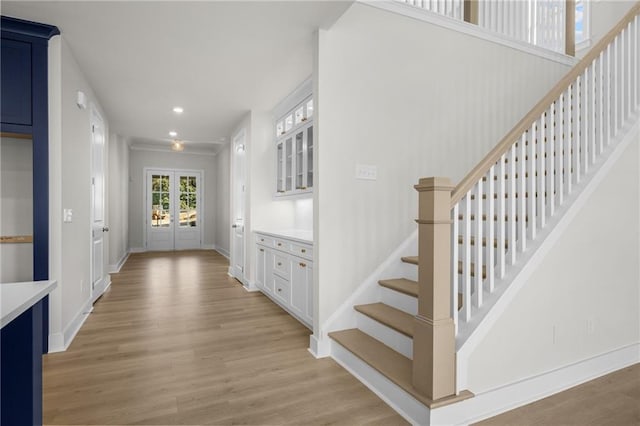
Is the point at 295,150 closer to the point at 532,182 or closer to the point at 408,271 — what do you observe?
the point at 408,271

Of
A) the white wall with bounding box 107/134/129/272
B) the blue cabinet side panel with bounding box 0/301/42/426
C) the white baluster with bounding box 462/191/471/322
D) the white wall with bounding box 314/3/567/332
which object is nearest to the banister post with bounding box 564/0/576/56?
the white wall with bounding box 314/3/567/332

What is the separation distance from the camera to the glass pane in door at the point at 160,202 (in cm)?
927

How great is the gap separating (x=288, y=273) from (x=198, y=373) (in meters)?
1.44

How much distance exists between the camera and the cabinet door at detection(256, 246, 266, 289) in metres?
4.64

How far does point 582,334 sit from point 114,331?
3922 mm

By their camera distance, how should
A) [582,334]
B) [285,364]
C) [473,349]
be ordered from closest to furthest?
1. [473,349]
2. [582,334]
3. [285,364]

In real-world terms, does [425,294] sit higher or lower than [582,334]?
higher

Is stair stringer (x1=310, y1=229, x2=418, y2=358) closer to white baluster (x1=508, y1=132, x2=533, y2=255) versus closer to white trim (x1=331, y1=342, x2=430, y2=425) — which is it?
white trim (x1=331, y1=342, x2=430, y2=425)

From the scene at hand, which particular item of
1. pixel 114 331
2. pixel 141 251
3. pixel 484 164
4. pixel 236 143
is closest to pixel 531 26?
pixel 484 164

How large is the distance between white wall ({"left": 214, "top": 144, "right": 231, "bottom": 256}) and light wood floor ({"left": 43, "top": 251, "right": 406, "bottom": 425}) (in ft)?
13.6

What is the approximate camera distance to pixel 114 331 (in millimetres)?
3332

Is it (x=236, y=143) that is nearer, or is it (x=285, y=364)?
(x=285, y=364)

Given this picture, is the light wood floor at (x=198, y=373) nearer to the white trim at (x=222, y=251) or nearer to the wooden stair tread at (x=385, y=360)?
the wooden stair tread at (x=385, y=360)

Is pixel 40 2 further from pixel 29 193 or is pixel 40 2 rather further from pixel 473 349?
pixel 473 349
